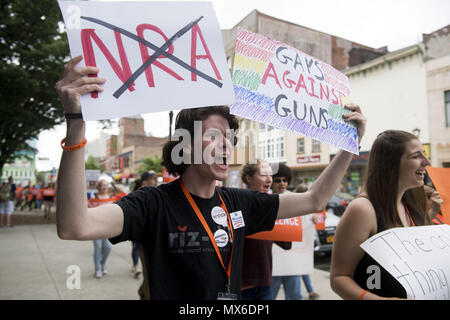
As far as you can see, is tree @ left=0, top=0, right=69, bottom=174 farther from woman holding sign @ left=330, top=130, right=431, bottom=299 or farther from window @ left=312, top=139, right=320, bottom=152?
window @ left=312, top=139, right=320, bottom=152

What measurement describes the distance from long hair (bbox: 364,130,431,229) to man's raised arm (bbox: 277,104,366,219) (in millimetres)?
169

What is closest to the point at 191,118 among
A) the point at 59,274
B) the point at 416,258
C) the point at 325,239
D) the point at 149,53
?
the point at 149,53

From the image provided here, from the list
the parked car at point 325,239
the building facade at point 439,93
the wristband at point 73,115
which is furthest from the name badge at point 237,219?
the building facade at point 439,93

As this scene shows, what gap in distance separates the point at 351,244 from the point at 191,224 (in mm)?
812

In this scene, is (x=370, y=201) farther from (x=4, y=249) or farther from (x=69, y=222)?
(x=4, y=249)

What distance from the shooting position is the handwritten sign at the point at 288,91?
1520 mm

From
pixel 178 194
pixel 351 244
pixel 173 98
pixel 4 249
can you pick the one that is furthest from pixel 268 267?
pixel 4 249

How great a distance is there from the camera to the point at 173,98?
4.32 feet

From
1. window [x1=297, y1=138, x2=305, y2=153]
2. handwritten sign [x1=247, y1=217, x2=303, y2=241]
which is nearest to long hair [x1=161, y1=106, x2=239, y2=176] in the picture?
handwritten sign [x1=247, y1=217, x2=303, y2=241]

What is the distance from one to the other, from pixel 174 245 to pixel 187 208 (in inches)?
7.2

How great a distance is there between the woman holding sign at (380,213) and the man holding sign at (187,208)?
180 millimetres

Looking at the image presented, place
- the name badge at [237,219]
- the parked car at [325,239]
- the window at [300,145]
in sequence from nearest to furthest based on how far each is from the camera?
the name badge at [237,219] → the parked car at [325,239] → the window at [300,145]

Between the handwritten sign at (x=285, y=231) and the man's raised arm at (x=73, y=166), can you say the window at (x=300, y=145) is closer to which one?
the handwritten sign at (x=285, y=231)

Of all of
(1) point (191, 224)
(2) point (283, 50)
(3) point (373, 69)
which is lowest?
(1) point (191, 224)
